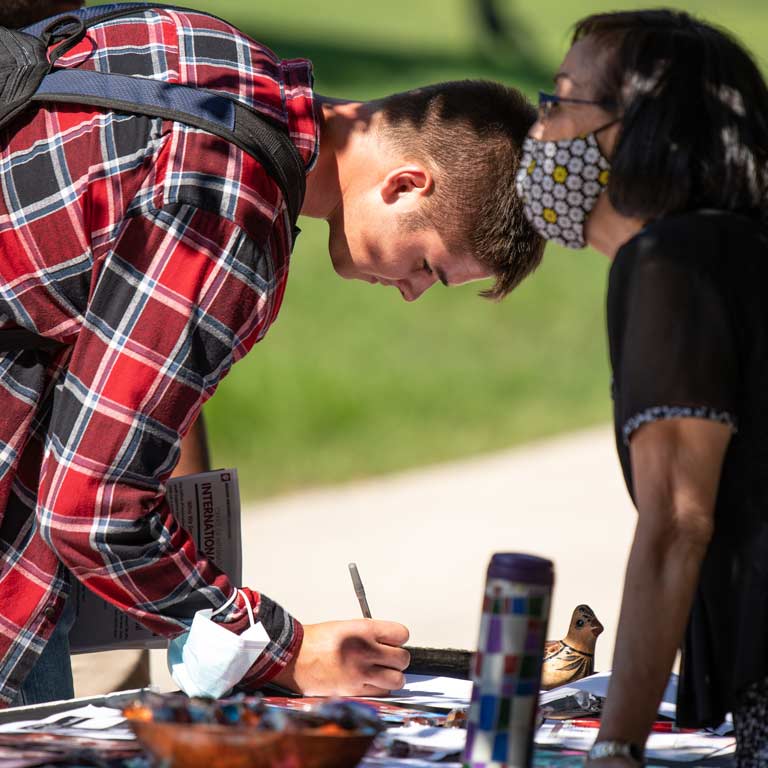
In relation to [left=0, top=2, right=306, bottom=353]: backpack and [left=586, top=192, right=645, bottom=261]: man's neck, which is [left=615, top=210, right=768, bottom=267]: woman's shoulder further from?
[left=0, top=2, right=306, bottom=353]: backpack

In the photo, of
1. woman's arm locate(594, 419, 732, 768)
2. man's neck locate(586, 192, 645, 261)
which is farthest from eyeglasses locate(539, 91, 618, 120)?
woman's arm locate(594, 419, 732, 768)

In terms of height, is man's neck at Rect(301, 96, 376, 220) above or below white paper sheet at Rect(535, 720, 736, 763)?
above

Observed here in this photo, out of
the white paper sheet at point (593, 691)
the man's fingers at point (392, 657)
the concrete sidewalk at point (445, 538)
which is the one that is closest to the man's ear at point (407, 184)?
the man's fingers at point (392, 657)

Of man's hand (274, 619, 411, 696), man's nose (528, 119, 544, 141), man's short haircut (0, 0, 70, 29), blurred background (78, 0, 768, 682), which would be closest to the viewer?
Answer: man's nose (528, 119, 544, 141)

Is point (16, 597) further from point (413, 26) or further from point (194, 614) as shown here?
point (413, 26)

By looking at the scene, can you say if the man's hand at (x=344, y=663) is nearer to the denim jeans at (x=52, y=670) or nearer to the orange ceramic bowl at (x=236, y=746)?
the denim jeans at (x=52, y=670)

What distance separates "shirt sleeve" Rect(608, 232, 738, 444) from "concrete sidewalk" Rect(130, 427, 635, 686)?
4235 millimetres

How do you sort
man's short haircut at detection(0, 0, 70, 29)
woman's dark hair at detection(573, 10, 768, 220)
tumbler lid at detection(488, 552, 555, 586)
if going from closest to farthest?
Result: tumbler lid at detection(488, 552, 555, 586) < woman's dark hair at detection(573, 10, 768, 220) < man's short haircut at detection(0, 0, 70, 29)

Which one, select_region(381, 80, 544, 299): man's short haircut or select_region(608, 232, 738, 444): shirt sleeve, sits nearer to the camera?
select_region(608, 232, 738, 444): shirt sleeve

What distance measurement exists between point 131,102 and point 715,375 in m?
1.12

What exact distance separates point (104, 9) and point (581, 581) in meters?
4.99

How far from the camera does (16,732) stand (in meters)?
2.07

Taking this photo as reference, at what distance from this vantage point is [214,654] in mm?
2328

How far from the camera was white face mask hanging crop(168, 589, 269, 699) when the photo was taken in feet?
7.63
